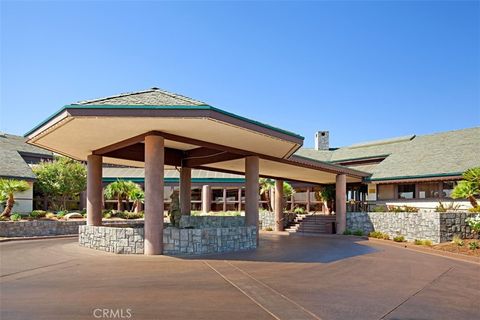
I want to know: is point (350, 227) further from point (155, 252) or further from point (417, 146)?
point (155, 252)

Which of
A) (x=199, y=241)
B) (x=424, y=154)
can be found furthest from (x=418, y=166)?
(x=199, y=241)

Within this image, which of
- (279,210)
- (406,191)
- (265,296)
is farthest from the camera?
(279,210)

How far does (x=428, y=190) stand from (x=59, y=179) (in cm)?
2897

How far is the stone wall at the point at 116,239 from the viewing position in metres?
13.9

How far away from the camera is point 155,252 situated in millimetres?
13703

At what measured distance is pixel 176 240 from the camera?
1391 cm

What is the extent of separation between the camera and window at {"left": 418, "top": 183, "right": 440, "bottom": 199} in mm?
26812

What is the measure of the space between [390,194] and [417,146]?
566 cm

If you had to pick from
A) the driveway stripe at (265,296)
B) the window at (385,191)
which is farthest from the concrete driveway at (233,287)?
the window at (385,191)

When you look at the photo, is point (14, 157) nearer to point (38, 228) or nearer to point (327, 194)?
point (38, 228)

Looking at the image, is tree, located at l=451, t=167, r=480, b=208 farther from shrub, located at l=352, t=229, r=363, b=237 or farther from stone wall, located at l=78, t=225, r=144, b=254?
stone wall, located at l=78, t=225, r=144, b=254

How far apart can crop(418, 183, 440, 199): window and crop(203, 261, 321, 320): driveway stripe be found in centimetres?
2077

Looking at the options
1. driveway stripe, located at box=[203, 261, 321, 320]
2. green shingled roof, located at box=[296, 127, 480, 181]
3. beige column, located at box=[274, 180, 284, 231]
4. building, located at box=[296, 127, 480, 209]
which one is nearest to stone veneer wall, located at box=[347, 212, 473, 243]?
building, located at box=[296, 127, 480, 209]

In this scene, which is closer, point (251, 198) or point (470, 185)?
point (251, 198)
